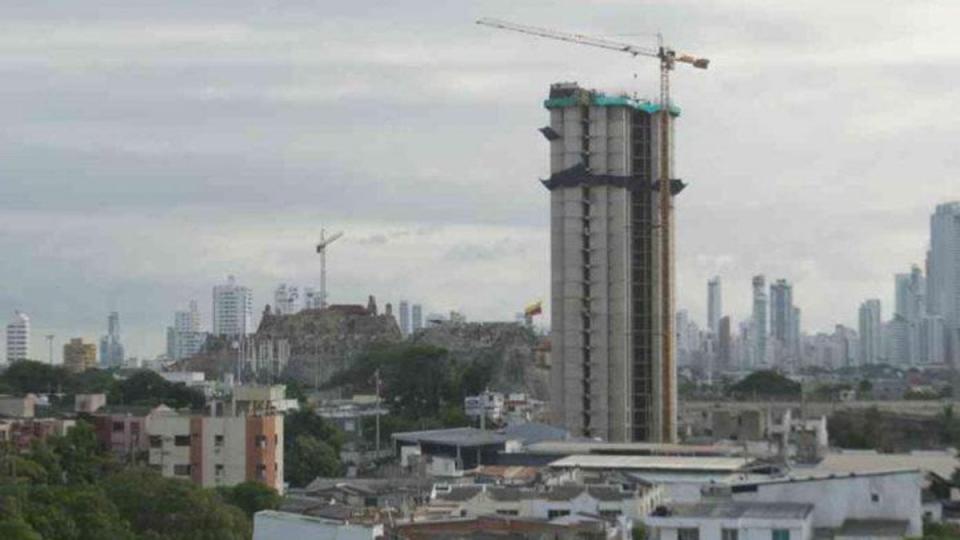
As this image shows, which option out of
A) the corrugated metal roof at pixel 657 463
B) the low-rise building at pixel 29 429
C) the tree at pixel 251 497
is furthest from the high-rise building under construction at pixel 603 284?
the tree at pixel 251 497

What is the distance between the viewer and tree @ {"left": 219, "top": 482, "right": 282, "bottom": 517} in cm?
3815

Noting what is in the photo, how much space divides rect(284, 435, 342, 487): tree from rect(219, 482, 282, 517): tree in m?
13.8

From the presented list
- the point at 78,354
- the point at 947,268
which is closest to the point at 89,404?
the point at 78,354

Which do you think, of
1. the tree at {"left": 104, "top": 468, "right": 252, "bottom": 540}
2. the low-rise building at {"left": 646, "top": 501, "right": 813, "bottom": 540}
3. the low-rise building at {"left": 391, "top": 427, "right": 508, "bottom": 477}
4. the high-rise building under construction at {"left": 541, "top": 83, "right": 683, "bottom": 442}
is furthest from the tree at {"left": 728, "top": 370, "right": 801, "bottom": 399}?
the low-rise building at {"left": 646, "top": 501, "right": 813, "bottom": 540}

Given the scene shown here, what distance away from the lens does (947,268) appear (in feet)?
538

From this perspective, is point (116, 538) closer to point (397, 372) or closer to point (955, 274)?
point (397, 372)

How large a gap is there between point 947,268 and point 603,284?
10326cm

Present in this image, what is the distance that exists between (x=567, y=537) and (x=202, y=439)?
65.2 ft

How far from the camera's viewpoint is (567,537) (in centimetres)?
2797

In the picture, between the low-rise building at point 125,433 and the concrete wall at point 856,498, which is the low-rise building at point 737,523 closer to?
the concrete wall at point 856,498

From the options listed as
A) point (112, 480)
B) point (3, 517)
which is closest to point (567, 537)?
point (3, 517)

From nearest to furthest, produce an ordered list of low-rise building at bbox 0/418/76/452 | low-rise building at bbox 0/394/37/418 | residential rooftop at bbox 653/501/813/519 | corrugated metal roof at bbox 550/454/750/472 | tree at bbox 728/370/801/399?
residential rooftop at bbox 653/501/813/519 < corrugated metal roof at bbox 550/454/750/472 < low-rise building at bbox 0/418/76/452 < low-rise building at bbox 0/394/37/418 < tree at bbox 728/370/801/399

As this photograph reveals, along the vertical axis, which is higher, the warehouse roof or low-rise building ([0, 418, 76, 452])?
low-rise building ([0, 418, 76, 452])

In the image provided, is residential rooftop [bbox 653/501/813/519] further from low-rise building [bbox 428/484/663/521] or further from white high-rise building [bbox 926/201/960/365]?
white high-rise building [bbox 926/201/960/365]
